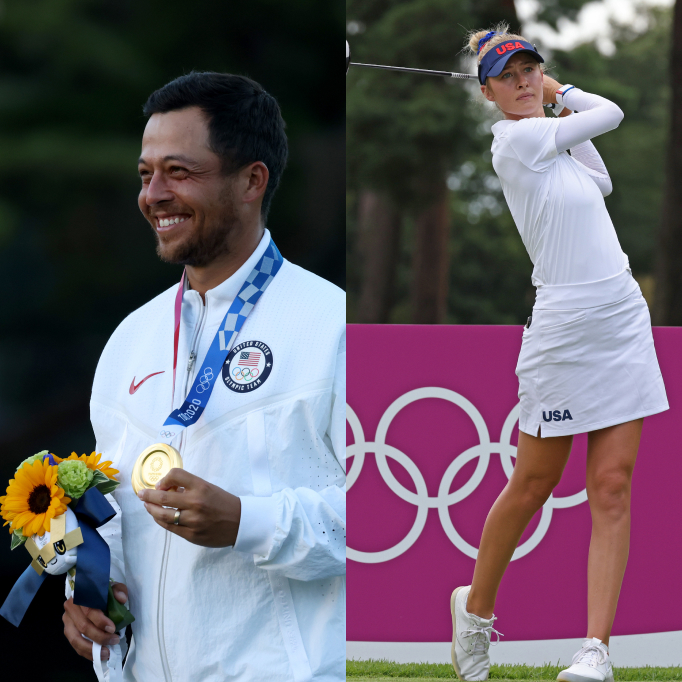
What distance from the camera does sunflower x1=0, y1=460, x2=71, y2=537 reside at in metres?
1.95

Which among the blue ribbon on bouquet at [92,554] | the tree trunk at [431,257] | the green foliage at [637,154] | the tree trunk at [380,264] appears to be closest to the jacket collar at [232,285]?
the blue ribbon on bouquet at [92,554]

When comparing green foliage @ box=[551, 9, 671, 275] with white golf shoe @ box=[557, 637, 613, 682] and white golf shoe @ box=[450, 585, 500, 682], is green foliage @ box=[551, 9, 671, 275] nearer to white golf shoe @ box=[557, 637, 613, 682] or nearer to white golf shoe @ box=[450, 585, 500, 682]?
white golf shoe @ box=[450, 585, 500, 682]

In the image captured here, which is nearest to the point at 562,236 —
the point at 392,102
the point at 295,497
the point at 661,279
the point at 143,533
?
the point at 295,497

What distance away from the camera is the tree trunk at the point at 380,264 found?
16047 millimetres

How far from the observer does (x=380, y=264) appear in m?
16.4

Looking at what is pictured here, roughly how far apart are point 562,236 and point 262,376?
1.02 metres

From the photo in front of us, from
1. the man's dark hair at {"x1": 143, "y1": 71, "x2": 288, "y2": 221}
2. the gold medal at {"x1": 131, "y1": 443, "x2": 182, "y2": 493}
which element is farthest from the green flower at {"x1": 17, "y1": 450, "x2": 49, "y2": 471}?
the man's dark hair at {"x1": 143, "y1": 71, "x2": 288, "y2": 221}

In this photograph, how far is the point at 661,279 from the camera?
33.7ft

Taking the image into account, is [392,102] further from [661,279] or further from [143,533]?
[143,533]

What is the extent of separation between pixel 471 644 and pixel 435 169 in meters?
12.8

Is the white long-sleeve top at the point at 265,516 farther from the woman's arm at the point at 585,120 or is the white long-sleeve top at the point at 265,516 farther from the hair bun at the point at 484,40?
the hair bun at the point at 484,40

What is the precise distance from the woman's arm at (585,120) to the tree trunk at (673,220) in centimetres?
736

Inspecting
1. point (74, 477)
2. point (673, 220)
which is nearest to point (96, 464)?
point (74, 477)

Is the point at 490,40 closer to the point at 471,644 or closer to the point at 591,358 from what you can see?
the point at 591,358
